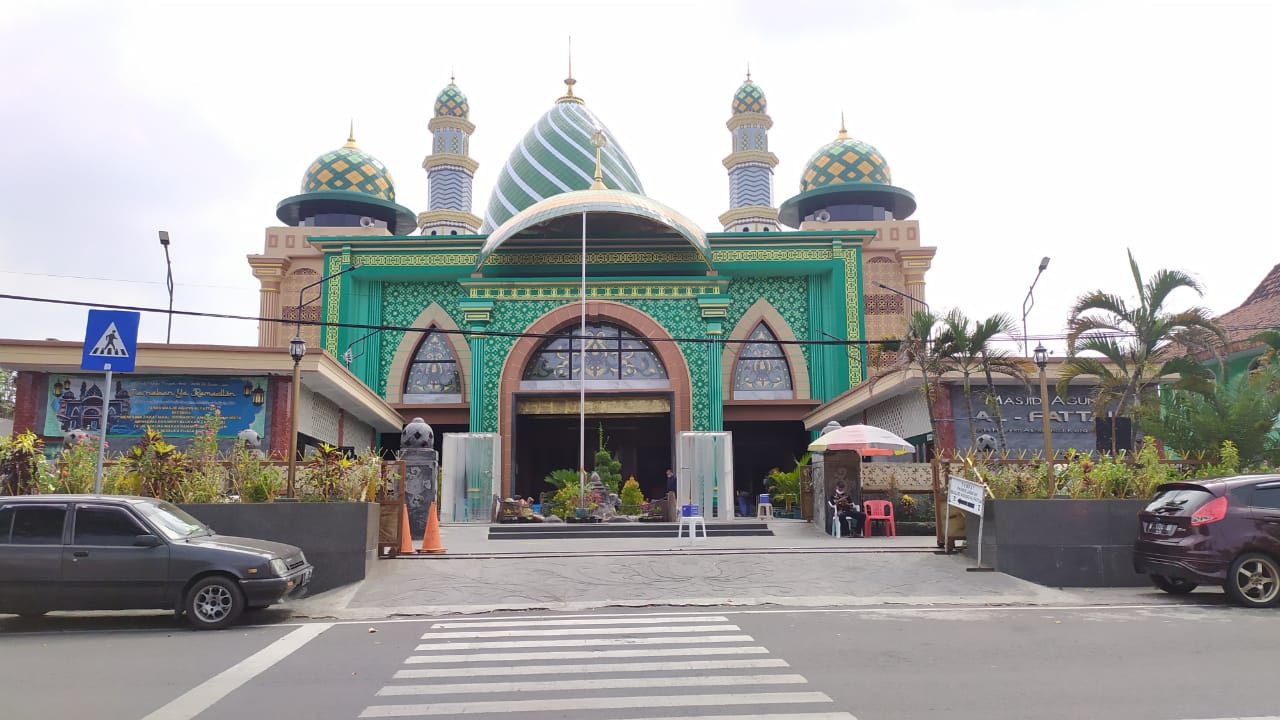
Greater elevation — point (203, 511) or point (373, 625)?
point (203, 511)

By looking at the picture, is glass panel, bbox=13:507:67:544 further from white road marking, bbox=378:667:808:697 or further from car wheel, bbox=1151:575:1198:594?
car wheel, bbox=1151:575:1198:594

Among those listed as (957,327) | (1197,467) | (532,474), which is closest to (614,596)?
(1197,467)

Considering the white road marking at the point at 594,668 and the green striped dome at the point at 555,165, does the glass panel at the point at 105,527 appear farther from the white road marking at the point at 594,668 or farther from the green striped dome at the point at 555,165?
the green striped dome at the point at 555,165

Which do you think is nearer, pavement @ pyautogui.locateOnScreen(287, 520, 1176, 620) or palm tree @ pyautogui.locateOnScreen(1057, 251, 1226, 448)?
pavement @ pyautogui.locateOnScreen(287, 520, 1176, 620)

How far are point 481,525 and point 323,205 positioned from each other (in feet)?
56.1

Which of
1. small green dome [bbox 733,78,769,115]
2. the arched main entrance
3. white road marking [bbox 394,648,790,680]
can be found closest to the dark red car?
white road marking [bbox 394,648,790,680]

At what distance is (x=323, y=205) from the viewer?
1357 inches

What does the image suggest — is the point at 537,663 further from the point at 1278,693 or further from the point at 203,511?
the point at 203,511

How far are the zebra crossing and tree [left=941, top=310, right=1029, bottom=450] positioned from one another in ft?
39.5

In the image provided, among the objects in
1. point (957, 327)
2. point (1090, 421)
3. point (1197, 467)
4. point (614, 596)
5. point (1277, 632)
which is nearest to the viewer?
point (1277, 632)

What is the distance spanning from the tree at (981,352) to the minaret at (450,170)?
26267 millimetres

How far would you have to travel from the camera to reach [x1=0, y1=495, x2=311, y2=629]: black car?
871cm

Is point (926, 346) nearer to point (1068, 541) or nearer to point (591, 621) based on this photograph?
point (1068, 541)

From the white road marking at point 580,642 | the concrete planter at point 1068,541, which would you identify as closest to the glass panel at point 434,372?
the concrete planter at point 1068,541
